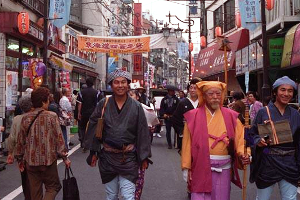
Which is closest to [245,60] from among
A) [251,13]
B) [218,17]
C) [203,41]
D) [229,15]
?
[251,13]

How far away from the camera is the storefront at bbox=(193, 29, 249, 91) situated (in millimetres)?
25625

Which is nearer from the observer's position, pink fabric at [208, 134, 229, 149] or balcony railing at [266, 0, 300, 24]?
pink fabric at [208, 134, 229, 149]

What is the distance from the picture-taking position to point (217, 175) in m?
4.20

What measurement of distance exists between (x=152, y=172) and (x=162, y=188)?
1529mm

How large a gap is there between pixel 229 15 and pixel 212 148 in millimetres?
27396

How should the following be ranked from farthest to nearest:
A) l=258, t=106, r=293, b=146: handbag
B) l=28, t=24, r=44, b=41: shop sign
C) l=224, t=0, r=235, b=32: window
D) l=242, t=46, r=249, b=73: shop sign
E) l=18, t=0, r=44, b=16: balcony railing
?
l=224, t=0, r=235, b=32: window
l=242, t=46, r=249, b=73: shop sign
l=18, t=0, r=44, b=16: balcony railing
l=28, t=24, r=44, b=41: shop sign
l=258, t=106, r=293, b=146: handbag

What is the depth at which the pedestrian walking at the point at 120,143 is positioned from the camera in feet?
14.7

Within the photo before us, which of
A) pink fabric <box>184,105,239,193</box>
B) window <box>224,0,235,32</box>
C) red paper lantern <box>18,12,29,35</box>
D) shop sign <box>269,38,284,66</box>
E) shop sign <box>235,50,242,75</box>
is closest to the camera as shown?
pink fabric <box>184,105,239,193</box>

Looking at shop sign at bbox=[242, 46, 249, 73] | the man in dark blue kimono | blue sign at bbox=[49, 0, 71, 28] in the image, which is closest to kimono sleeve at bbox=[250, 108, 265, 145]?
the man in dark blue kimono

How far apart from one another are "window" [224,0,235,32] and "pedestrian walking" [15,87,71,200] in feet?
83.5

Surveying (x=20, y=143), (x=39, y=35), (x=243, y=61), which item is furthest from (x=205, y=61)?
(x=20, y=143)

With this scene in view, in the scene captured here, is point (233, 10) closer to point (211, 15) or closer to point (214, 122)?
point (211, 15)

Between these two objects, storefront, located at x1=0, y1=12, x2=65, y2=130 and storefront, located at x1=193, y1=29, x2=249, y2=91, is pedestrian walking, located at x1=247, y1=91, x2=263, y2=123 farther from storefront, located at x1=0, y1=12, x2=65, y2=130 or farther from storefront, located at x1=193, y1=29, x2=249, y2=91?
storefront, located at x1=193, y1=29, x2=249, y2=91

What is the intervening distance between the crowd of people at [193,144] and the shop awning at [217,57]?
21583mm
